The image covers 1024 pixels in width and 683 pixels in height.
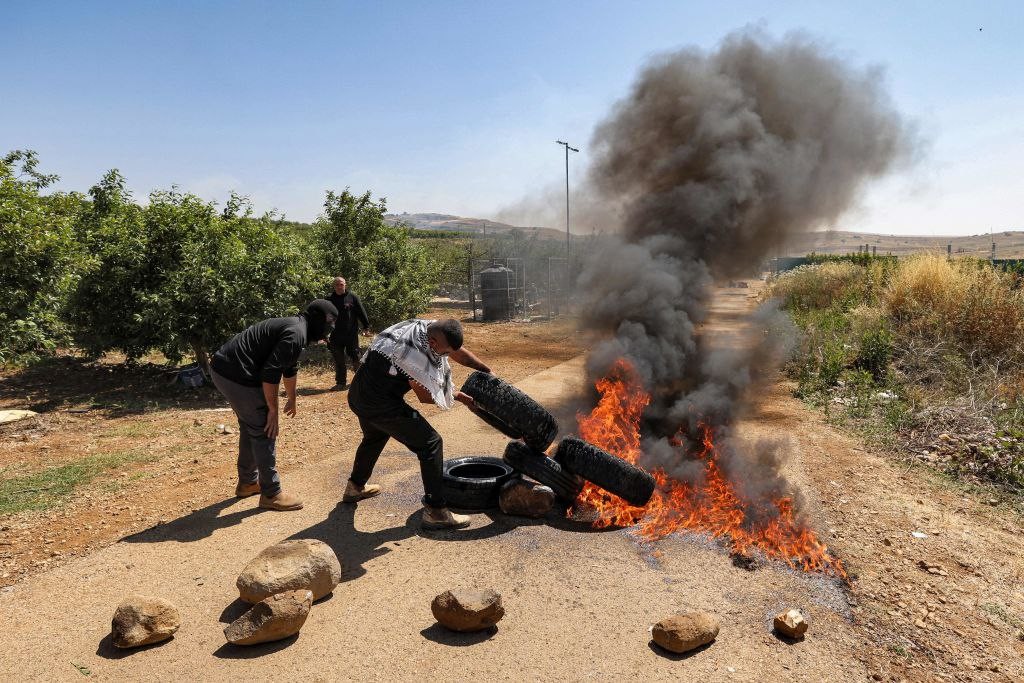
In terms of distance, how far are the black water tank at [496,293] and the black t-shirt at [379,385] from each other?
1641 cm

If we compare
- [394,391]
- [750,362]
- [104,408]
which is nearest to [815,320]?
[750,362]

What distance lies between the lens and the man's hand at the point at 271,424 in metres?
5.04

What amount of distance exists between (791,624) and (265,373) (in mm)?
4289

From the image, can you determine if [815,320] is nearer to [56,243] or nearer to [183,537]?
[183,537]

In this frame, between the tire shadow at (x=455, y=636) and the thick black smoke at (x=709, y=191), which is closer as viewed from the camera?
the tire shadow at (x=455, y=636)

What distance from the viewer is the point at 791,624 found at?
350 cm

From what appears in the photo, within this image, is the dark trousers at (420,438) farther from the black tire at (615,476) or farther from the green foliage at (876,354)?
the green foliage at (876,354)

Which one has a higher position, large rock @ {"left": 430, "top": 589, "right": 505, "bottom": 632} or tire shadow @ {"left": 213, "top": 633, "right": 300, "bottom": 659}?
large rock @ {"left": 430, "top": 589, "right": 505, "bottom": 632}

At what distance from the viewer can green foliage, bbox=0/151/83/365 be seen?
808 cm

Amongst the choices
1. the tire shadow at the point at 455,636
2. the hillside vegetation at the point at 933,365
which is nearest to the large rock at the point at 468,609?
the tire shadow at the point at 455,636

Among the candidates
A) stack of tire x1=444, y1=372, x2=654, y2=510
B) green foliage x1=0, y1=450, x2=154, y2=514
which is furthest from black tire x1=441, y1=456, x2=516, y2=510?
green foliage x1=0, y1=450, x2=154, y2=514

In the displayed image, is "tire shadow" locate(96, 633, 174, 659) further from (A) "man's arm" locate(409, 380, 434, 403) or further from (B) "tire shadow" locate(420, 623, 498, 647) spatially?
(A) "man's arm" locate(409, 380, 434, 403)

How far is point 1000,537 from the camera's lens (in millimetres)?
4969

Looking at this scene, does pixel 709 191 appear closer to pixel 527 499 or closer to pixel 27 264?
pixel 527 499
